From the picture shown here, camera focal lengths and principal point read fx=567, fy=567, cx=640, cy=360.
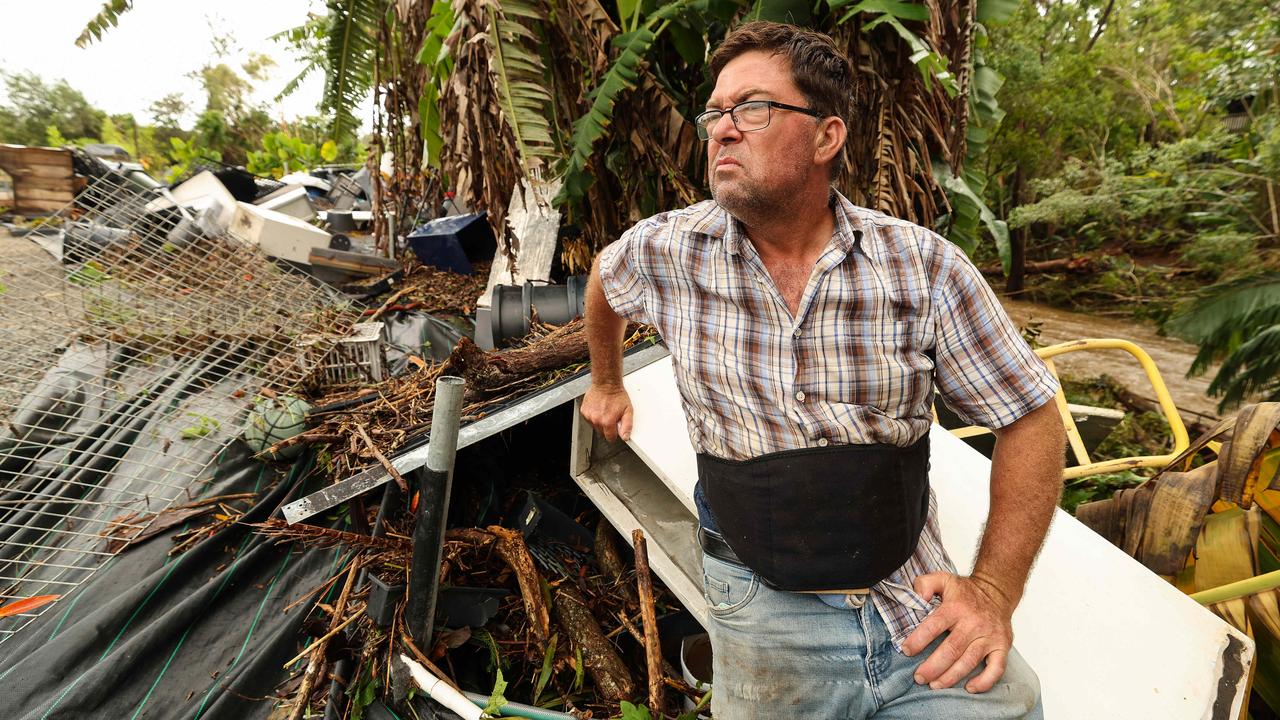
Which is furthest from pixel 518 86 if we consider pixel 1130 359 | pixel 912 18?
pixel 1130 359

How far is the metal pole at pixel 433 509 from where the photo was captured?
1444 mm

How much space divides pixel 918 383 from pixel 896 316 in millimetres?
165

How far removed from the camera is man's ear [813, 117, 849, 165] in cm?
137

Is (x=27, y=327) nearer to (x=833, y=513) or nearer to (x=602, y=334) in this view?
(x=602, y=334)

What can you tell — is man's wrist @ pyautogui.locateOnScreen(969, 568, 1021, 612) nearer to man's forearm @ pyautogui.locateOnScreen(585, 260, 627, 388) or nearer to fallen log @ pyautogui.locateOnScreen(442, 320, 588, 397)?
man's forearm @ pyautogui.locateOnScreen(585, 260, 627, 388)

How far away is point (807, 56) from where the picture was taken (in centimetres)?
135

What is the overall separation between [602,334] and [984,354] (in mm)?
994

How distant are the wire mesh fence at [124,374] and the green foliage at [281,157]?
7.83m

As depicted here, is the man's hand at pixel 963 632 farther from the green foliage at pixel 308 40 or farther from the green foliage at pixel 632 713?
the green foliage at pixel 308 40

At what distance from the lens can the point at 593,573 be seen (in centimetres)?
219

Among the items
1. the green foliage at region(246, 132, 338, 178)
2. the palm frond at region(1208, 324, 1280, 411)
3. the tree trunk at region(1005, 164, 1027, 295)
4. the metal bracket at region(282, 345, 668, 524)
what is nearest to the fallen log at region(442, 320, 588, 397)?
the metal bracket at region(282, 345, 668, 524)

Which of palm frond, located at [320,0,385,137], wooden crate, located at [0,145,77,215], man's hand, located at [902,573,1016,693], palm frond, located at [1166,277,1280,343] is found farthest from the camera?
palm frond, located at [320,0,385,137]

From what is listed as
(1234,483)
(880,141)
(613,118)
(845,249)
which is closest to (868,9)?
(880,141)

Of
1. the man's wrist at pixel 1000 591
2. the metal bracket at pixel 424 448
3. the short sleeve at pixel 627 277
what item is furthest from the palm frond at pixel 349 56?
the man's wrist at pixel 1000 591
